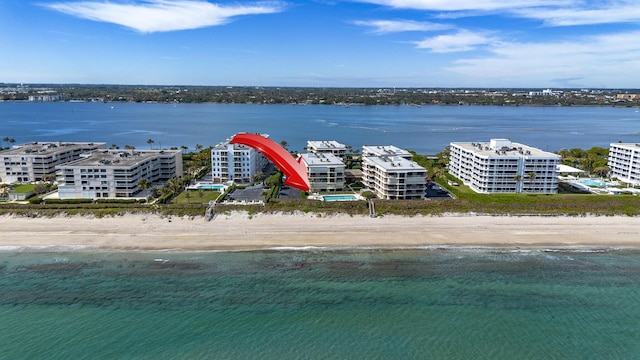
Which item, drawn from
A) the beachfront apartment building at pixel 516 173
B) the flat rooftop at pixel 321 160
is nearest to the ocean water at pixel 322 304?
the beachfront apartment building at pixel 516 173

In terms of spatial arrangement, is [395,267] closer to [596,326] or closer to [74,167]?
[596,326]

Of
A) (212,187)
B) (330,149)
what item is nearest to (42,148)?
(212,187)

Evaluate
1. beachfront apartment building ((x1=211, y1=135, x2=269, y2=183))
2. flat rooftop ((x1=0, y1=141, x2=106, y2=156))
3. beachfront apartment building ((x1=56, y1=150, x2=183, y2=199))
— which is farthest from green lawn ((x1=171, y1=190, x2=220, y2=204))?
flat rooftop ((x1=0, y1=141, x2=106, y2=156))

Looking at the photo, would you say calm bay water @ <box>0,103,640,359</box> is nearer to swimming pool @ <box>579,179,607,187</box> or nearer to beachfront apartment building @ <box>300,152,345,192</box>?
beachfront apartment building @ <box>300,152,345,192</box>

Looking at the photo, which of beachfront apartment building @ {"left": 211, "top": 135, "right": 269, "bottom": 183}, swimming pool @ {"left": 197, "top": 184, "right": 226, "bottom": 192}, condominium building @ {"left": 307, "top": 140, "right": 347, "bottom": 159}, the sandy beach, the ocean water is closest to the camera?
the ocean water

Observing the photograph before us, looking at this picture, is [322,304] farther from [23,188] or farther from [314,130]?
[314,130]

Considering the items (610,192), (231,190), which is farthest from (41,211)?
(610,192)
